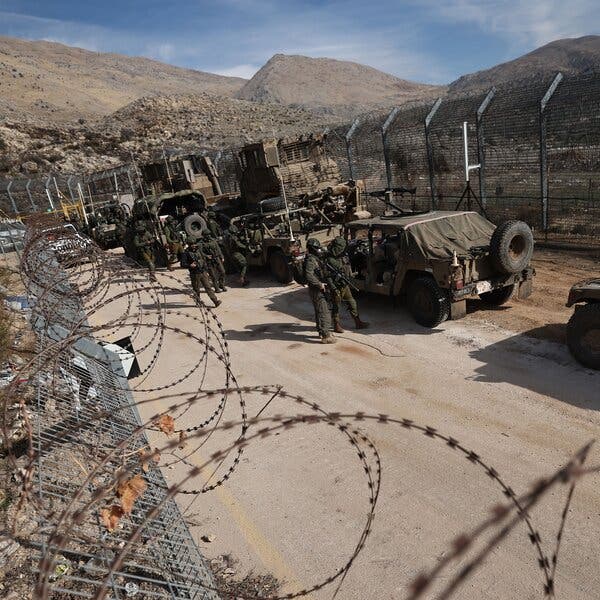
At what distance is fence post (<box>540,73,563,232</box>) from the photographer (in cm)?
1209

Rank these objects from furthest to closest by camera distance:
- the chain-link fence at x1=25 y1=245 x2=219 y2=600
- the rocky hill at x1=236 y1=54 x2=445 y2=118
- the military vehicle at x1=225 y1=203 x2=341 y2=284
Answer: the rocky hill at x1=236 y1=54 x2=445 y2=118, the military vehicle at x1=225 y1=203 x2=341 y2=284, the chain-link fence at x1=25 y1=245 x2=219 y2=600

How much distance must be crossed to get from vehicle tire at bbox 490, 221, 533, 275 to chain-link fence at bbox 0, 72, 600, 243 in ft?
14.5

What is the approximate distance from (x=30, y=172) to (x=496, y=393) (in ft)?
125

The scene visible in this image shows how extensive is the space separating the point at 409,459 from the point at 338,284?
150 inches

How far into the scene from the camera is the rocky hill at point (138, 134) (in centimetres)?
3784

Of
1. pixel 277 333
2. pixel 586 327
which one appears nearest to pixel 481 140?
pixel 277 333

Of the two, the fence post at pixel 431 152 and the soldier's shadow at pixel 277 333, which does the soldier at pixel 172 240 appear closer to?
the soldier's shadow at pixel 277 333

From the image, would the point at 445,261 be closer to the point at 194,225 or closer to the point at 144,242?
the point at 194,225

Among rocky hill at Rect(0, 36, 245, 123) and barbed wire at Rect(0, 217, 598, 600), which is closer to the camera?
barbed wire at Rect(0, 217, 598, 600)

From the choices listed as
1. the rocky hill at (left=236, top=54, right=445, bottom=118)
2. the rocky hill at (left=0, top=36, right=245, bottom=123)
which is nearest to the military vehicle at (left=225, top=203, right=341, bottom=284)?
the rocky hill at (left=0, top=36, right=245, bottom=123)

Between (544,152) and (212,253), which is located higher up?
(544,152)

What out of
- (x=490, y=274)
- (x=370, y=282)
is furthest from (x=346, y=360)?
(x=490, y=274)

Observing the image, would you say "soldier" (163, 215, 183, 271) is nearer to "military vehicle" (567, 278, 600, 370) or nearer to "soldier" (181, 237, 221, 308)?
"soldier" (181, 237, 221, 308)

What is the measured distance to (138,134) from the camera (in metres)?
44.0
